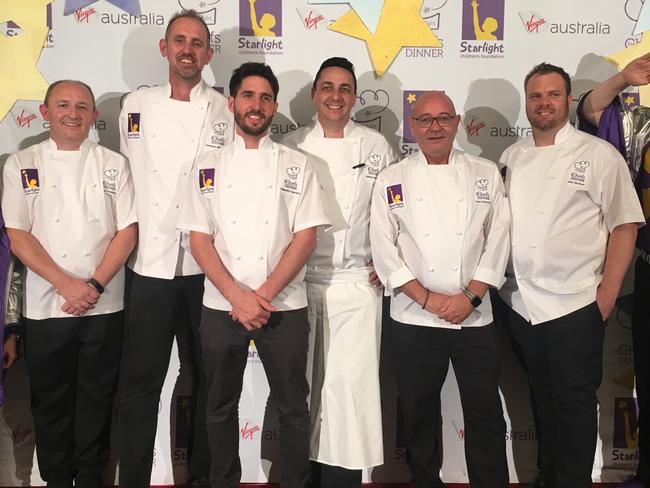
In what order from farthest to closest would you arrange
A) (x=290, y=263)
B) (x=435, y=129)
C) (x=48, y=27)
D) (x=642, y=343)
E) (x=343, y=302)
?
(x=48, y=27), (x=642, y=343), (x=343, y=302), (x=435, y=129), (x=290, y=263)

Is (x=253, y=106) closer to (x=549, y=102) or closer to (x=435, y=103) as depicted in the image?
(x=435, y=103)

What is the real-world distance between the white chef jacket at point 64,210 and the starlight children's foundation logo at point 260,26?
0.91m

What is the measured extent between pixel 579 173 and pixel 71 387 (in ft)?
7.42

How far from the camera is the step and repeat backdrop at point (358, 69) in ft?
9.05

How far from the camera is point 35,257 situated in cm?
228

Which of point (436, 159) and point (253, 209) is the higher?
point (436, 159)

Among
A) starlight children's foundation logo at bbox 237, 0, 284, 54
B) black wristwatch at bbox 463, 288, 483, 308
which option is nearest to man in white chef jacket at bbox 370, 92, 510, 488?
black wristwatch at bbox 463, 288, 483, 308

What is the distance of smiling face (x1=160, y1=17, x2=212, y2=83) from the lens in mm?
2396

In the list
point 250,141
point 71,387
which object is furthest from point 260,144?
point 71,387

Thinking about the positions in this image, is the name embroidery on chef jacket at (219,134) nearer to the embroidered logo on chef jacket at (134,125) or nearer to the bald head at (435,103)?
the embroidered logo on chef jacket at (134,125)

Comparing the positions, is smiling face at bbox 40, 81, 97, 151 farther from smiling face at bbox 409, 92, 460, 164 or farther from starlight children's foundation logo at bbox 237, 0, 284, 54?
smiling face at bbox 409, 92, 460, 164

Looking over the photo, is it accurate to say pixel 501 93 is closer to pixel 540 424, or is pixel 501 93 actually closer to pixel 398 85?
pixel 398 85

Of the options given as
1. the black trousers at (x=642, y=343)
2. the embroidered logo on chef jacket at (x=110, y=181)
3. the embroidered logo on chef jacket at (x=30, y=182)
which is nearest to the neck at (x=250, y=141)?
the embroidered logo on chef jacket at (x=110, y=181)

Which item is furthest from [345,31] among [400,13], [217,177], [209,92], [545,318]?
[545,318]
